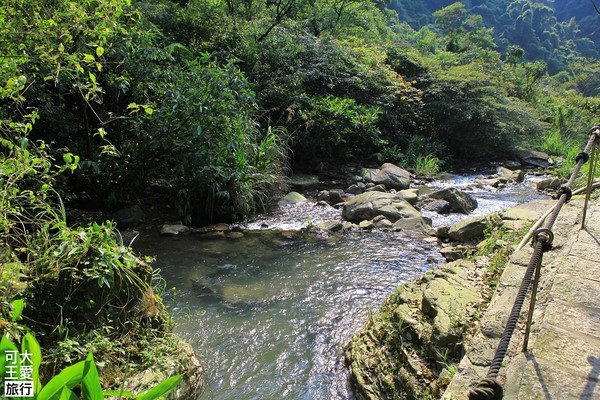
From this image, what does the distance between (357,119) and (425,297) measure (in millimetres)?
9873

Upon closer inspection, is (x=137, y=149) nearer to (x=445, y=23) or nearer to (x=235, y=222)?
(x=235, y=222)

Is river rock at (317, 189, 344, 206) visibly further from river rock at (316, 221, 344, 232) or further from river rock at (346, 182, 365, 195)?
river rock at (316, 221, 344, 232)

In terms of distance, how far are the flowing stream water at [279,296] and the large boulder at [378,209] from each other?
746 mm

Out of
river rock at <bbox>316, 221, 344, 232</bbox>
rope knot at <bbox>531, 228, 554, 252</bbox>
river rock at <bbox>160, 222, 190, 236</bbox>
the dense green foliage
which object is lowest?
river rock at <bbox>160, 222, 190, 236</bbox>

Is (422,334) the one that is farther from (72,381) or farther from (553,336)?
(72,381)

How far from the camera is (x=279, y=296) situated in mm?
5312

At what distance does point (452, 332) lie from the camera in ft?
10.3

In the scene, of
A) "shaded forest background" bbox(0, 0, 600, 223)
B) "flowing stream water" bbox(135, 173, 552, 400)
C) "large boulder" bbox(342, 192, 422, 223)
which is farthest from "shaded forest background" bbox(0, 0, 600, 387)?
"large boulder" bbox(342, 192, 422, 223)

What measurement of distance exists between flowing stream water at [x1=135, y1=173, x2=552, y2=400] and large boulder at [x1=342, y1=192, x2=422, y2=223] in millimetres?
746

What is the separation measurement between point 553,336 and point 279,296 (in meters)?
3.55

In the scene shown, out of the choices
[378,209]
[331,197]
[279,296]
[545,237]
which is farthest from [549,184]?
[545,237]

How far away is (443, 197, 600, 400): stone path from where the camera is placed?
193 cm

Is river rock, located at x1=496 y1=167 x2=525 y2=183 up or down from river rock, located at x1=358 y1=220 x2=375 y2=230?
up

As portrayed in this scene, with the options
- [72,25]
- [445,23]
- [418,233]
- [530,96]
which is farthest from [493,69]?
[445,23]
